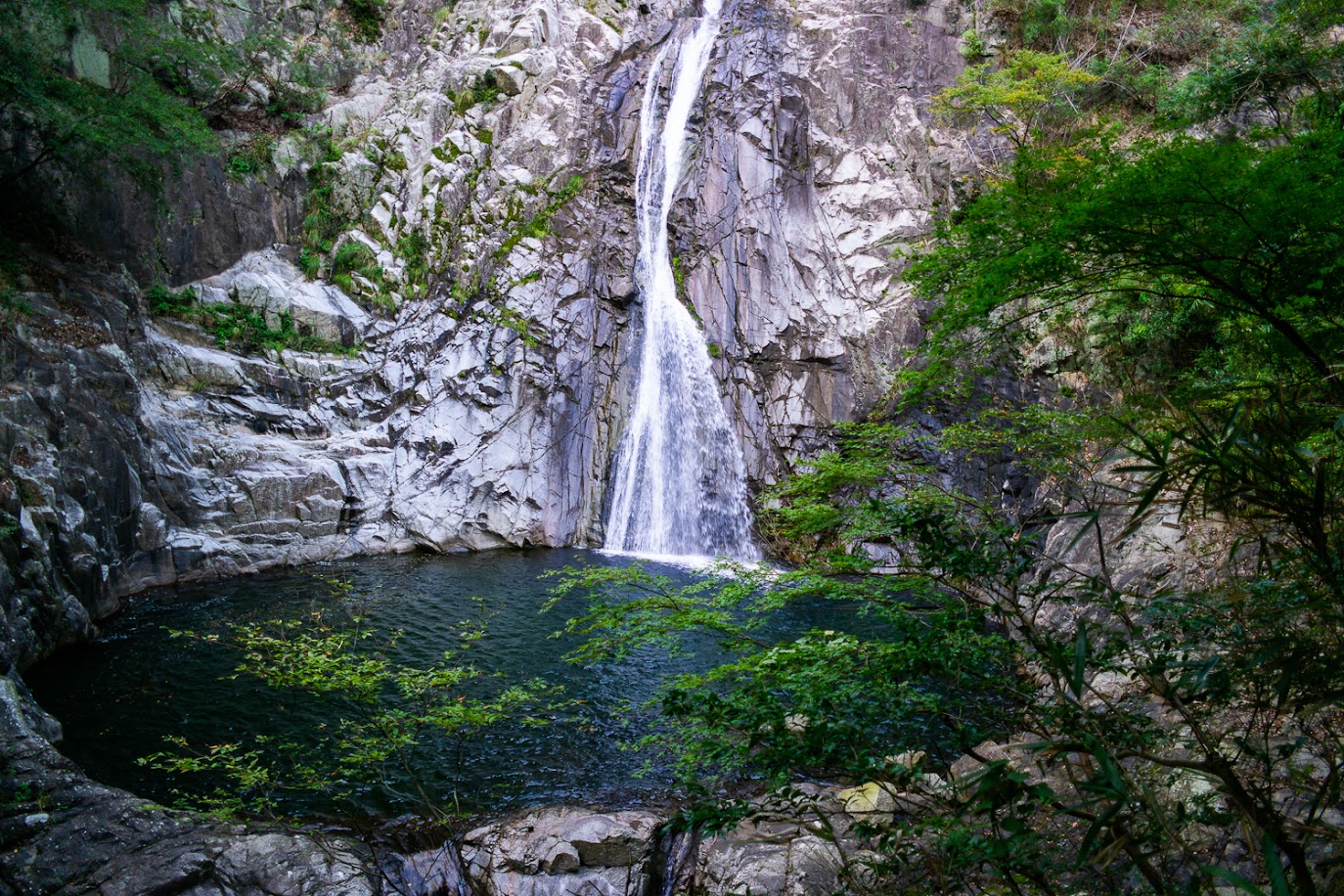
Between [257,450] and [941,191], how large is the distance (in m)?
19.3

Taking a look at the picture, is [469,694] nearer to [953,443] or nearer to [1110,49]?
[953,443]

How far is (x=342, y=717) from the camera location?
27.0 ft

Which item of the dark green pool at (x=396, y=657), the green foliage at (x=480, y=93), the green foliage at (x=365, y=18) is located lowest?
the dark green pool at (x=396, y=657)

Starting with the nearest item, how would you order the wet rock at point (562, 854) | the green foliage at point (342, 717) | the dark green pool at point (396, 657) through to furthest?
the green foliage at point (342, 717)
the wet rock at point (562, 854)
the dark green pool at point (396, 657)

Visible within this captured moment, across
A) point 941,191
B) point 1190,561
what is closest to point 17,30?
point 1190,561

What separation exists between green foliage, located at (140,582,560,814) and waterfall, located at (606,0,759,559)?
335 inches

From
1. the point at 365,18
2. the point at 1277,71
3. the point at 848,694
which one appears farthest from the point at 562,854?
the point at 365,18

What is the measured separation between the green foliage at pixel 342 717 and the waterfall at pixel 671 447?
851 centimetres

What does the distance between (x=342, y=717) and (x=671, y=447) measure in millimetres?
12503

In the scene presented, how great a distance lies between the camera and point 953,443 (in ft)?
22.3

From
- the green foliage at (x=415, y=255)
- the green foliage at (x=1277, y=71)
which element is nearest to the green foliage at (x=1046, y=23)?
the green foliage at (x=1277, y=71)

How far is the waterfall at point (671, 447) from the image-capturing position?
754 inches

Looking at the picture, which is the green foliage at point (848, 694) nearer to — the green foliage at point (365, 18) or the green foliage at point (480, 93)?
the green foliage at point (480, 93)

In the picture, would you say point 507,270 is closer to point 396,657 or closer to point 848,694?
point 396,657
